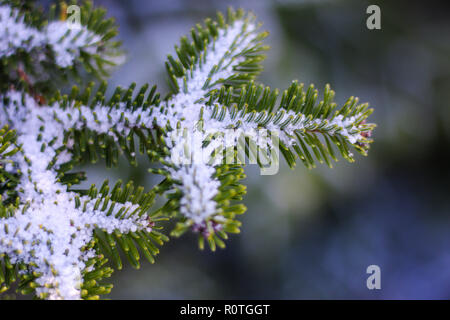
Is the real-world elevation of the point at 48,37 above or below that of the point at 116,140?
above

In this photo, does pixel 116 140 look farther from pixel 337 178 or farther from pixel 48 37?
pixel 337 178

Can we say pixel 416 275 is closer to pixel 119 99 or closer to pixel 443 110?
pixel 443 110

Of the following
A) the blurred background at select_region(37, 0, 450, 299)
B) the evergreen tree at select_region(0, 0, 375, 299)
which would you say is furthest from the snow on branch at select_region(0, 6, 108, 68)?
the blurred background at select_region(37, 0, 450, 299)

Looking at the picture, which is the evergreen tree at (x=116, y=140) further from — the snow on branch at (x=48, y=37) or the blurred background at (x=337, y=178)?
the blurred background at (x=337, y=178)

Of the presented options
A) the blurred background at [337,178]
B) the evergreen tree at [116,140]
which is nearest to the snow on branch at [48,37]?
the evergreen tree at [116,140]

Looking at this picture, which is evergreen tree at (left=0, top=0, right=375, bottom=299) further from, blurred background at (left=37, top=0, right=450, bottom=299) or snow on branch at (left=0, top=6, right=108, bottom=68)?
blurred background at (left=37, top=0, right=450, bottom=299)

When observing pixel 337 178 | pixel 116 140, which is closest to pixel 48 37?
pixel 116 140

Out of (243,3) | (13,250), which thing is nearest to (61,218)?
(13,250)
